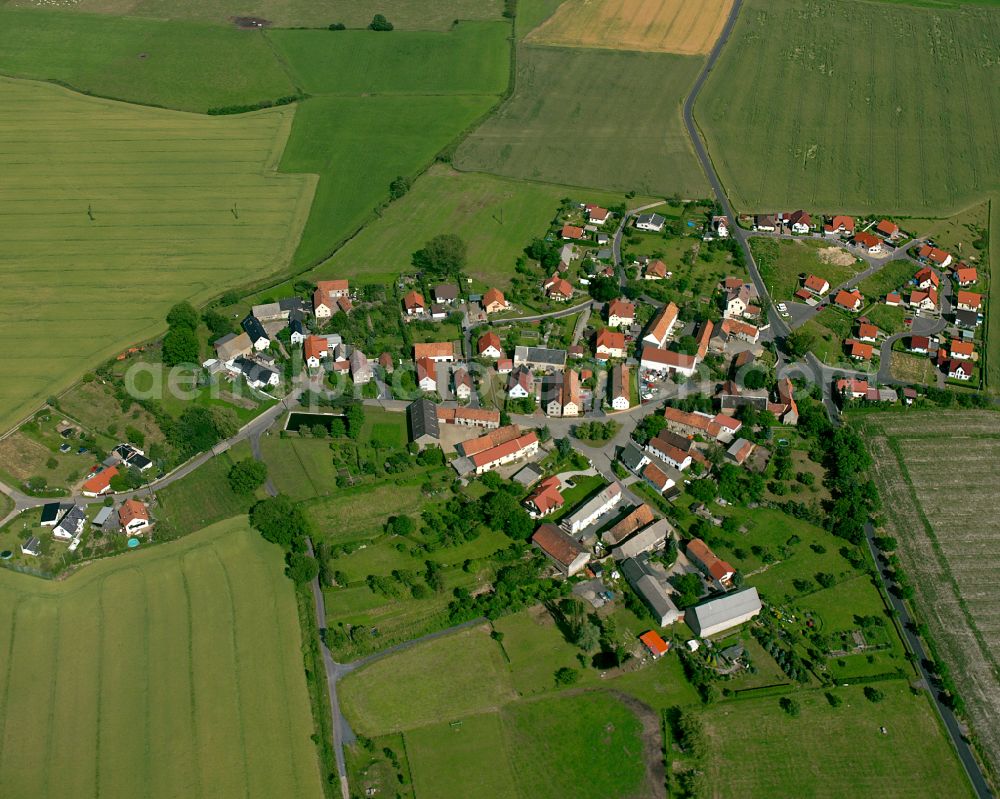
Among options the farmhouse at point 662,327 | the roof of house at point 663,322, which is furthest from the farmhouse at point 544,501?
the roof of house at point 663,322

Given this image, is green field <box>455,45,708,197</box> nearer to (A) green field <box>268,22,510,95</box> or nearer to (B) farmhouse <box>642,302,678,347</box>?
(A) green field <box>268,22,510,95</box>

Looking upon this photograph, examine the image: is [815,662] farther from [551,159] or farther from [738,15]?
[738,15]

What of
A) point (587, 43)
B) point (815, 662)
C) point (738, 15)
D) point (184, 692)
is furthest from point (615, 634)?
point (738, 15)

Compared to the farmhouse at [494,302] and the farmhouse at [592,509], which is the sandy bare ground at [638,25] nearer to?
the farmhouse at [494,302]

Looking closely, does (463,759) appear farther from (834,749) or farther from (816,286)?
(816,286)

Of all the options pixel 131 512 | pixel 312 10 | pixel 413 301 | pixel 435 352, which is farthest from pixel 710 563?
pixel 312 10

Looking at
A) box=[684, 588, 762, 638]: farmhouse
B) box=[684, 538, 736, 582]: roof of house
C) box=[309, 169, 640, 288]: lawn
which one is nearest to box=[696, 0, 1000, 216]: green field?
box=[309, 169, 640, 288]: lawn

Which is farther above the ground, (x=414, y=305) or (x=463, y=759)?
(x=414, y=305)
